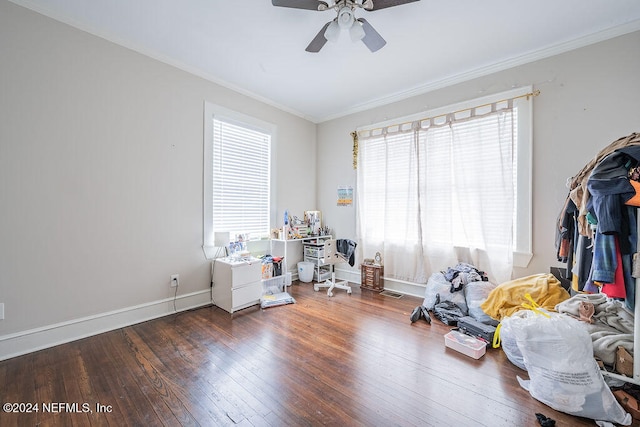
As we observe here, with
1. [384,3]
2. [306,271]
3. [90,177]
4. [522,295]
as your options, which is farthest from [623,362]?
[90,177]

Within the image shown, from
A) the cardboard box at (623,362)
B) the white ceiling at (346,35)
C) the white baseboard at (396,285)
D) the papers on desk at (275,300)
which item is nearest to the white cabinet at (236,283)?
the papers on desk at (275,300)

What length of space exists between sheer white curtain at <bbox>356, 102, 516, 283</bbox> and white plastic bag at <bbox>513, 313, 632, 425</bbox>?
1408 mm

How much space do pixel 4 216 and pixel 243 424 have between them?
247cm

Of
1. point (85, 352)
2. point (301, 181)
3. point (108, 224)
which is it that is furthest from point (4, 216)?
point (301, 181)

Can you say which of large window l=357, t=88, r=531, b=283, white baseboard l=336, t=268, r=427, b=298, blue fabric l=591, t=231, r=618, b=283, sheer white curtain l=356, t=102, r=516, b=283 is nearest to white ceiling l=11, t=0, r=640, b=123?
large window l=357, t=88, r=531, b=283

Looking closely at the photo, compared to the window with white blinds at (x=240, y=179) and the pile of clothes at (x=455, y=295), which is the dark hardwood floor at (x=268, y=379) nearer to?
the pile of clothes at (x=455, y=295)

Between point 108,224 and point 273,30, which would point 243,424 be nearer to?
point 108,224

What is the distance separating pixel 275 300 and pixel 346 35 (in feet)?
10.3

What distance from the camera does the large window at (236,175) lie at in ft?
10.7

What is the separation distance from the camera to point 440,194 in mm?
3342

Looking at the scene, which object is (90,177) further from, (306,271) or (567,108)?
(567,108)

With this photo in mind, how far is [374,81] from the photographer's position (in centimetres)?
339

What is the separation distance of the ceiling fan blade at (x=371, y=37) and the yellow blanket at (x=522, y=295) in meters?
2.59

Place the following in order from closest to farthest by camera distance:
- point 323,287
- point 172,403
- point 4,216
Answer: point 172,403 < point 4,216 < point 323,287
